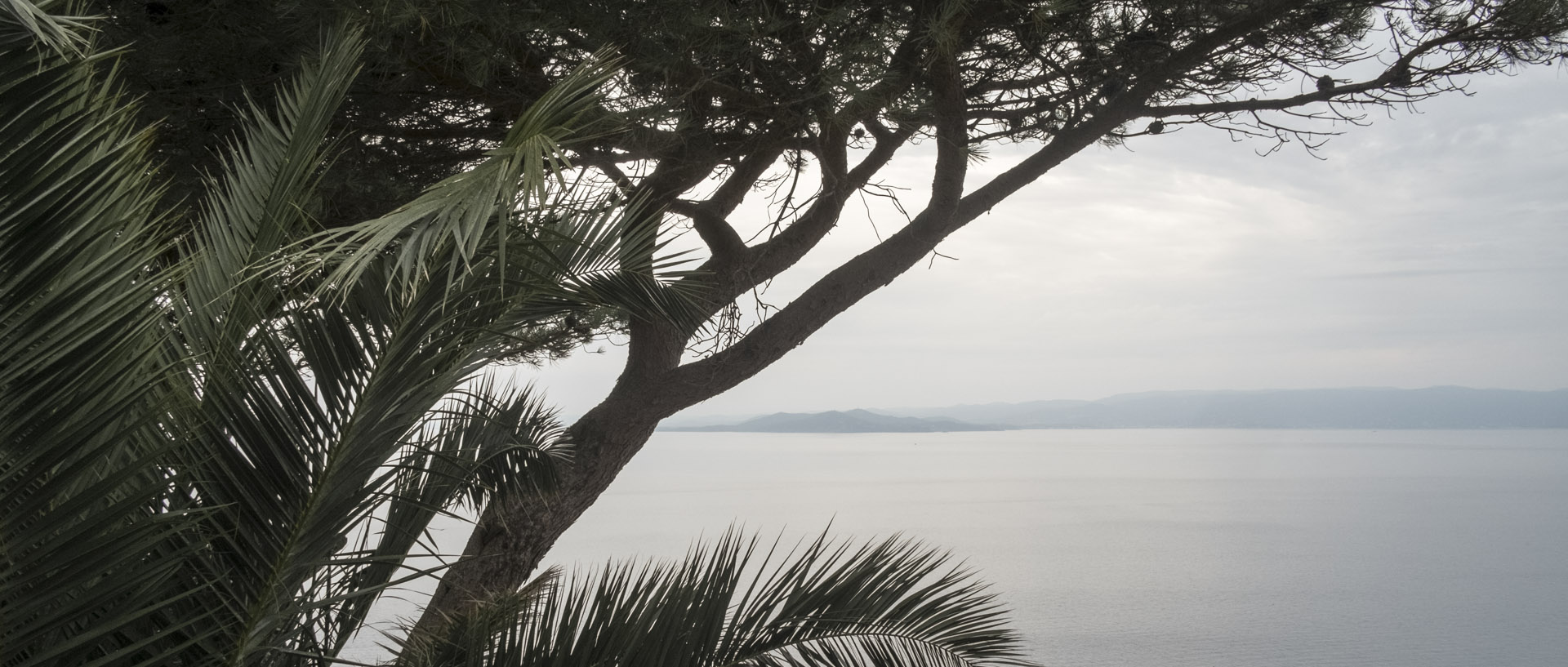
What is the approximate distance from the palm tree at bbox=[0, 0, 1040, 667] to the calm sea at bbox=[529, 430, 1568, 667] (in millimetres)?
554

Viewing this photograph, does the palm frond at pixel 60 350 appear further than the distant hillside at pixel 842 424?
No

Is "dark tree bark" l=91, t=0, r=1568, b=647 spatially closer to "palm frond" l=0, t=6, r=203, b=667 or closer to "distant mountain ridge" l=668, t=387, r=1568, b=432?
"palm frond" l=0, t=6, r=203, b=667

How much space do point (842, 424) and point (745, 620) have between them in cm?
1995

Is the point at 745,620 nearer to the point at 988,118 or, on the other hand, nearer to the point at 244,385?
the point at 244,385

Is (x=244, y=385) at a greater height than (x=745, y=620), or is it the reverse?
(x=244, y=385)

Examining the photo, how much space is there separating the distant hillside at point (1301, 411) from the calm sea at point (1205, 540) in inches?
282

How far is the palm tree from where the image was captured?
3.69 feet

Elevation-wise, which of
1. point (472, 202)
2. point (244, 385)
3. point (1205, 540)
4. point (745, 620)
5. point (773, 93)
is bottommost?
point (1205, 540)

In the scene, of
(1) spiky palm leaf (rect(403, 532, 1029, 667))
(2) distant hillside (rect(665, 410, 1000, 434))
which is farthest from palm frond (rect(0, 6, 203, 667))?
(2) distant hillside (rect(665, 410, 1000, 434))

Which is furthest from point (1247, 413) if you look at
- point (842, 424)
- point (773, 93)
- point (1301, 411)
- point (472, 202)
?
point (472, 202)

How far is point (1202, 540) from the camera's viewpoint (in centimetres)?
1077

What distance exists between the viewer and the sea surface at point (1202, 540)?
743cm

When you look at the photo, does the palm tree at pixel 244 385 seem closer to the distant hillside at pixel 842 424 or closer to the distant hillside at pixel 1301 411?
the distant hillside at pixel 842 424

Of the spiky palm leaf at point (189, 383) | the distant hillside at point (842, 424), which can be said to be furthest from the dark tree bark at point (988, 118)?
the distant hillside at point (842, 424)
